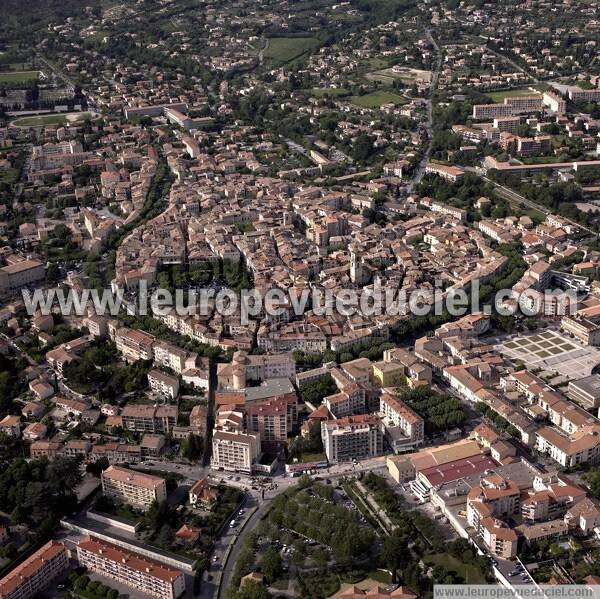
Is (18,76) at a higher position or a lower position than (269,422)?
higher

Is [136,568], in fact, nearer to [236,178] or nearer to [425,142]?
[236,178]

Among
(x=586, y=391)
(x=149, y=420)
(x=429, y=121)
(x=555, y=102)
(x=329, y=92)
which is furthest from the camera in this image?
(x=329, y=92)

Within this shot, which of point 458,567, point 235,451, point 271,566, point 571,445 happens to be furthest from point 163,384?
point 571,445

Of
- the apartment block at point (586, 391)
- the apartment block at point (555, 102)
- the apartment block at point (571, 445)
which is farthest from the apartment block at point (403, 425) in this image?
the apartment block at point (555, 102)

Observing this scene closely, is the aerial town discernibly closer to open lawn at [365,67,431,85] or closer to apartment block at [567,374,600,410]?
apartment block at [567,374,600,410]

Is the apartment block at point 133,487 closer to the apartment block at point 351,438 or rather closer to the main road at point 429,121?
the apartment block at point 351,438

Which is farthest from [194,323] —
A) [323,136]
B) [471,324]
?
[323,136]

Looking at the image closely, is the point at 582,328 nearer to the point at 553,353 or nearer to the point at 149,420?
the point at 553,353
